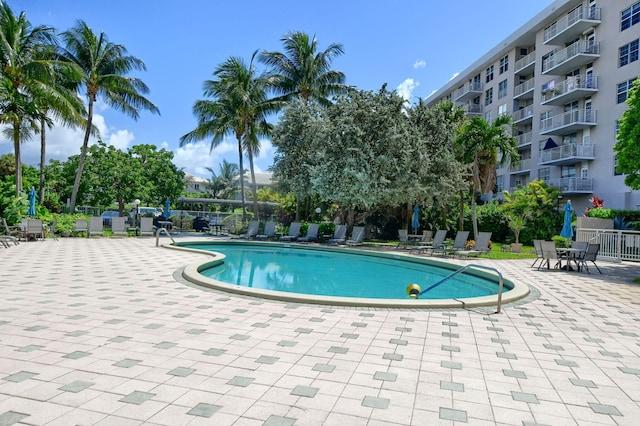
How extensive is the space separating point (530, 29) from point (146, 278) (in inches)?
1393

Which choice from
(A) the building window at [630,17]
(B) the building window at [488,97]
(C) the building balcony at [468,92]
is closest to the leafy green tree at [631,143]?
(A) the building window at [630,17]

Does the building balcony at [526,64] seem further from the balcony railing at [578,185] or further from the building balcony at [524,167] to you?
the balcony railing at [578,185]

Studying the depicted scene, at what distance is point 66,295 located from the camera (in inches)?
286

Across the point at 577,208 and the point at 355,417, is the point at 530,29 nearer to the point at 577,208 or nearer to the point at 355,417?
the point at 577,208

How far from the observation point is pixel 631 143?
1316cm

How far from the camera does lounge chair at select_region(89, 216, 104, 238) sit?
20642 millimetres

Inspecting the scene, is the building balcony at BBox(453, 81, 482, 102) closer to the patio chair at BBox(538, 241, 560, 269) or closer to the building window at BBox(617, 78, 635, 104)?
the building window at BBox(617, 78, 635, 104)

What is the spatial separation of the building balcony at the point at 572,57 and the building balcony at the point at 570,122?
11.0 feet

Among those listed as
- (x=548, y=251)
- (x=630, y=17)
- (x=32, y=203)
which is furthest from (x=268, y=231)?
(x=630, y=17)

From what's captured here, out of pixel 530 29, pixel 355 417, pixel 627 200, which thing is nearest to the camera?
pixel 355 417

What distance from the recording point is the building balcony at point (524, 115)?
33781 mm

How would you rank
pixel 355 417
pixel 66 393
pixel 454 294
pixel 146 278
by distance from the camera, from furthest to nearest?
pixel 454 294 → pixel 146 278 → pixel 66 393 → pixel 355 417

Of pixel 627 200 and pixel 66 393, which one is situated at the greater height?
pixel 627 200

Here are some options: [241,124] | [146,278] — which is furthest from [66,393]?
[241,124]
